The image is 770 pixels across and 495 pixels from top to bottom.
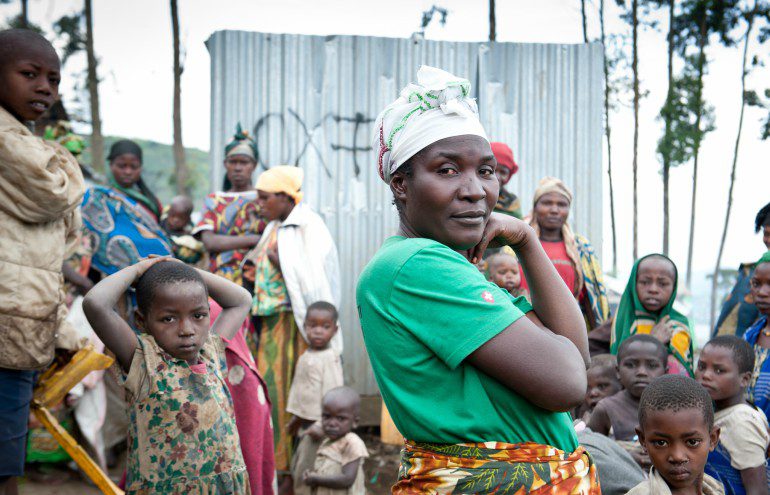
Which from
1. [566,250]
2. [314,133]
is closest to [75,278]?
[314,133]

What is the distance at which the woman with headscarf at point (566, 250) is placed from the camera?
17.0 ft

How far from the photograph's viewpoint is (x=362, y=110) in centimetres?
702

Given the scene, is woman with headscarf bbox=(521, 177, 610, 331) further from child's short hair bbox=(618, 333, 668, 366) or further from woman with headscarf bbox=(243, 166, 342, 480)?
woman with headscarf bbox=(243, 166, 342, 480)

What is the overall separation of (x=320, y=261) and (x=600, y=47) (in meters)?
3.79

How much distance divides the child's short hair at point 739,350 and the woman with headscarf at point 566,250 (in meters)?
1.61

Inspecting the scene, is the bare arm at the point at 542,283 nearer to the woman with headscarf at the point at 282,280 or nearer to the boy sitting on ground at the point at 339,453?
the boy sitting on ground at the point at 339,453

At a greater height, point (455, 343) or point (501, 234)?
point (501, 234)

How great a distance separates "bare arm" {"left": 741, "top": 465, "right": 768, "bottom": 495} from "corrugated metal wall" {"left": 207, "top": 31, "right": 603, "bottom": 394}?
4.17 meters

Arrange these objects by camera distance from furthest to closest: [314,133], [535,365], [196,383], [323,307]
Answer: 1. [314,133]
2. [323,307]
3. [196,383]
4. [535,365]

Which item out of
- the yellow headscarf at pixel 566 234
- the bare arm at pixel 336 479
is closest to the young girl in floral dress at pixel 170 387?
the bare arm at pixel 336 479

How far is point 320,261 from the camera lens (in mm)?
5648

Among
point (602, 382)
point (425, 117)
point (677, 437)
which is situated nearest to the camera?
point (425, 117)

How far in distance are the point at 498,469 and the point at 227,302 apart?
228 centimetres

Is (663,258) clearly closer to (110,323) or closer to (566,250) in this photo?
(566,250)
